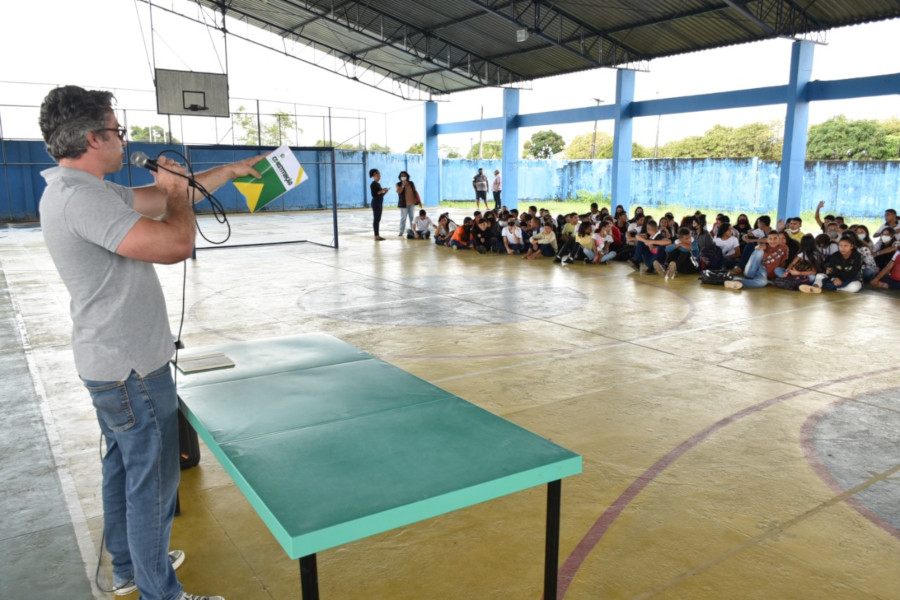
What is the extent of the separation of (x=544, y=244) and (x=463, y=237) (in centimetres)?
215

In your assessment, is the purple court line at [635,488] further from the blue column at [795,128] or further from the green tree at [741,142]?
the green tree at [741,142]

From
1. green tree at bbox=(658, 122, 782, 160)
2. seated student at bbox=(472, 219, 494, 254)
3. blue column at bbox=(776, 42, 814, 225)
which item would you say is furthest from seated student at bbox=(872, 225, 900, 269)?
green tree at bbox=(658, 122, 782, 160)

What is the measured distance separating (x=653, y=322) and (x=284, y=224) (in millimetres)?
15757

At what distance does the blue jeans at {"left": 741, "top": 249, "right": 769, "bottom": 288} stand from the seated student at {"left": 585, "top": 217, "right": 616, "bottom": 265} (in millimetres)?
2778

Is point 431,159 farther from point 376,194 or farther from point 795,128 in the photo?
point 795,128

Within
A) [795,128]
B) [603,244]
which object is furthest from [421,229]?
[795,128]

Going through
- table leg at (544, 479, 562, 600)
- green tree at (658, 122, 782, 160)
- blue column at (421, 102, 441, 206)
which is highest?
green tree at (658, 122, 782, 160)

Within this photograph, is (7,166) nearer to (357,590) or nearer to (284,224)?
(284,224)

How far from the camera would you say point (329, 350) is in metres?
3.48

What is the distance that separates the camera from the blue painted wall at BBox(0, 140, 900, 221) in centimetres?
2152

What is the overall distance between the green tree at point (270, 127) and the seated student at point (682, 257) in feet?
63.9

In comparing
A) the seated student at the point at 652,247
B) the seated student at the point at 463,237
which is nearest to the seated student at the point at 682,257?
the seated student at the point at 652,247

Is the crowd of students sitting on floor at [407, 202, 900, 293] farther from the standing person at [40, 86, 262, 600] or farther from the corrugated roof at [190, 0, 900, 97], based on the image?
the standing person at [40, 86, 262, 600]

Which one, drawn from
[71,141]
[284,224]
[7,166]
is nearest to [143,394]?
[71,141]
